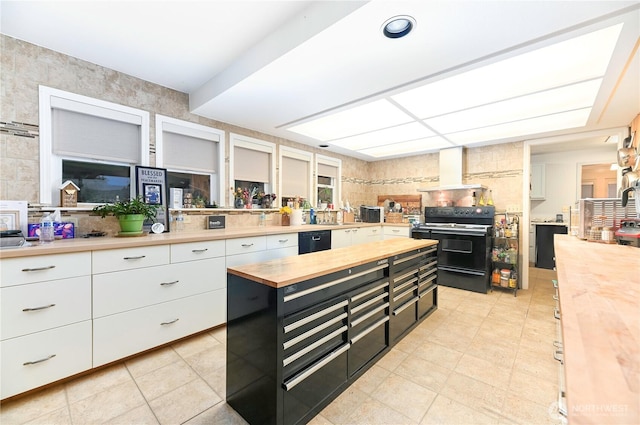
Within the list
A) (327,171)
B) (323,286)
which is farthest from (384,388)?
(327,171)

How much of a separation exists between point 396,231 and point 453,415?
11.3ft

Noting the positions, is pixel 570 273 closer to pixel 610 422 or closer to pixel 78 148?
pixel 610 422

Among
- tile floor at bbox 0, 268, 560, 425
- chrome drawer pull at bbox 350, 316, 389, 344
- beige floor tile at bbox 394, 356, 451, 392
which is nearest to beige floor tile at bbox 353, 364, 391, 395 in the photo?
tile floor at bbox 0, 268, 560, 425

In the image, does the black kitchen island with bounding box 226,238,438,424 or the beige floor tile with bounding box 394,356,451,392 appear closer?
the black kitchen island with bounding box 226,238,438,424

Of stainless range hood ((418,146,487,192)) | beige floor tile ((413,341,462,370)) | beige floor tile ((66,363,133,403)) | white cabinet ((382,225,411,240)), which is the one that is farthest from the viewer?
white cabinet ((382,225,411,240))

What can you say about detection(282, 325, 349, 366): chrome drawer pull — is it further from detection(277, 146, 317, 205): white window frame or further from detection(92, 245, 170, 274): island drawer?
detection(277, 146, 317, 205): white window frame

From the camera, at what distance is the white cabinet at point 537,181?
5.58m

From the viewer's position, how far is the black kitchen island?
1.35 meters

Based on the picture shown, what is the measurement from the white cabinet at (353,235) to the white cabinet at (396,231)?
0.10 m

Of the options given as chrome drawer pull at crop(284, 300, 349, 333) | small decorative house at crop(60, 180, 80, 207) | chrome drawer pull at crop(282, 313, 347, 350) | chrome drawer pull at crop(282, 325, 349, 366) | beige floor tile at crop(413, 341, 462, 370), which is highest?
small decorative house at crop(60, 180, 80, 207)

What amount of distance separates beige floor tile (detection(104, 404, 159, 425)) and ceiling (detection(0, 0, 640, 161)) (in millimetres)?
2480

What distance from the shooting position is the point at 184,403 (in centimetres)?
165

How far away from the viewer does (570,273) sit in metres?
1.39

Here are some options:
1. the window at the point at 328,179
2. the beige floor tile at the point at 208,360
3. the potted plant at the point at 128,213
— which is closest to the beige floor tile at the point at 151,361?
the beige floor tile at the point at 208,360
